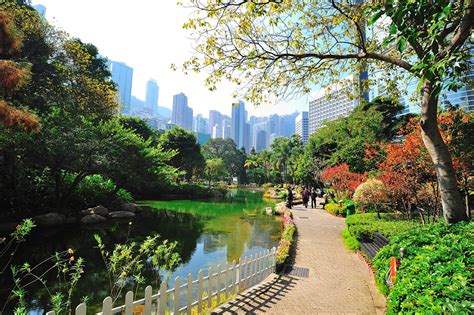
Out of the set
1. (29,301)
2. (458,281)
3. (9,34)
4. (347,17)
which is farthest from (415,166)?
(9,34)

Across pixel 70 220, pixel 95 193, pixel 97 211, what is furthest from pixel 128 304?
pixel 95 193

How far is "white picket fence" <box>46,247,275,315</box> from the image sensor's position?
304cm

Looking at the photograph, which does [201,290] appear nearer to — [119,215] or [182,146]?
[119,215]

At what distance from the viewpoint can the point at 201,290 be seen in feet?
13.2

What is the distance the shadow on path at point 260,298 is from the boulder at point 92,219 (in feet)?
37.1

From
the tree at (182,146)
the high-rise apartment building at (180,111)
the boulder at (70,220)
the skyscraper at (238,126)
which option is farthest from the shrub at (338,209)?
the high-rise apartment building at (180,111)

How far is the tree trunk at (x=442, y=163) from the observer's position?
416cm

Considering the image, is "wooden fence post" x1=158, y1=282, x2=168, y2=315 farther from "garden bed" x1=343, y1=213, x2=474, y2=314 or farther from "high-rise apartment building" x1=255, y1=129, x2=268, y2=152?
"high-rise apartment building" x1=255, y1=129, x2=268, y2=152

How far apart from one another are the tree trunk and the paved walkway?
6.10 ft

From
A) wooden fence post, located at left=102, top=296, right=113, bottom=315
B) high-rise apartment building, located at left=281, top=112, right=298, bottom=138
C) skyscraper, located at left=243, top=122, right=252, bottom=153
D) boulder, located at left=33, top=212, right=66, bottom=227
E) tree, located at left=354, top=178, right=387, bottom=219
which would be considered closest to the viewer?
wooden fence post, located at left=102, top=296, right=113, bottom=315

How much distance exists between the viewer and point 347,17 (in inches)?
216

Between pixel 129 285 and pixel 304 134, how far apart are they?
118m

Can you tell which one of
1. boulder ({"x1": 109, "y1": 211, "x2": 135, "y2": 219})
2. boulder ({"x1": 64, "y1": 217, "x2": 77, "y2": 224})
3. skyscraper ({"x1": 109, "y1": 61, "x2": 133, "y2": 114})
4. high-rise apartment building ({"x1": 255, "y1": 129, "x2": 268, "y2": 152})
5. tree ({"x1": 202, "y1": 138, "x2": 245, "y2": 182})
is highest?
skyscraper ({"x1": 109, "y1": 61, "x2": 133, "y2": 114})

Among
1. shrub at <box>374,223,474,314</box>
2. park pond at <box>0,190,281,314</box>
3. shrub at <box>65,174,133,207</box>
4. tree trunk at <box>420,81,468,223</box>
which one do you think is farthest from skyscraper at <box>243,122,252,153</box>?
shrub at <box>374,223,474,314</box>
